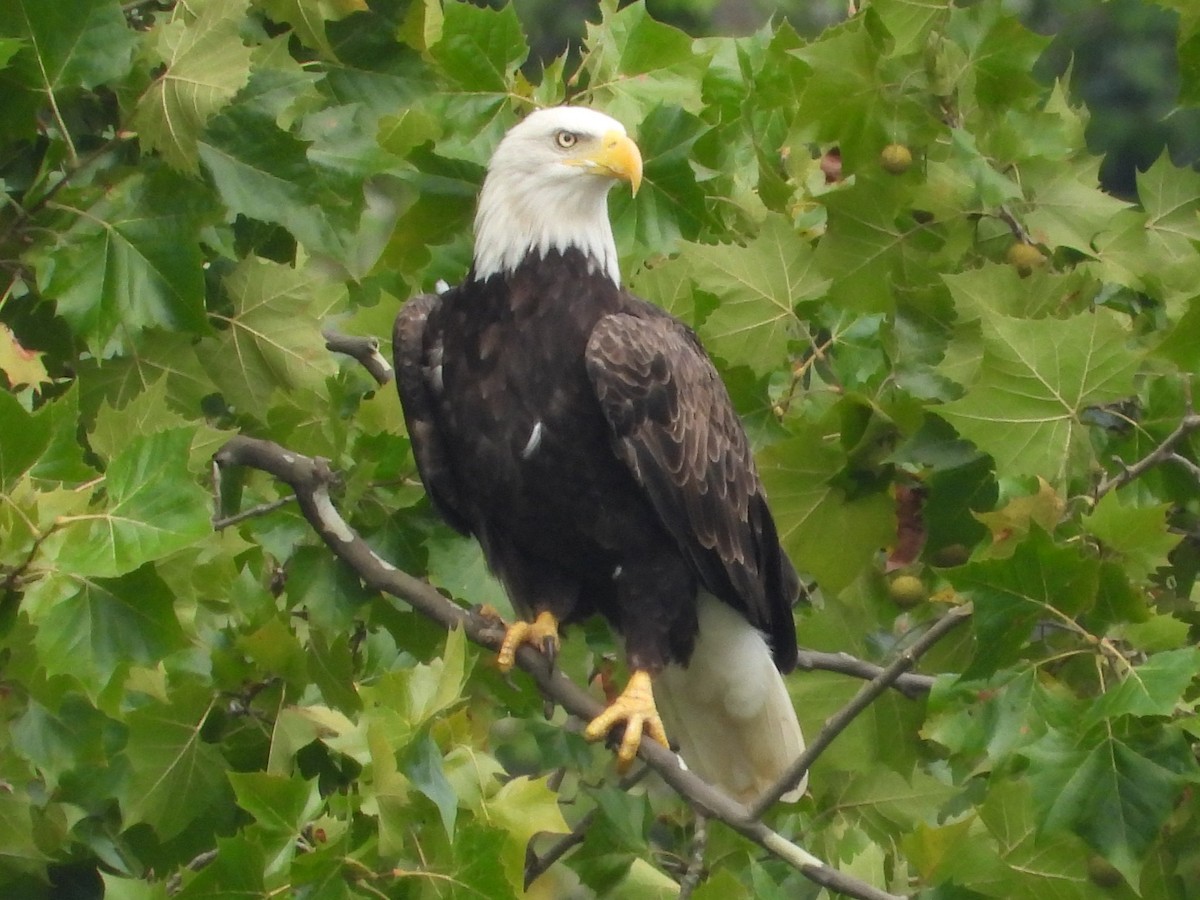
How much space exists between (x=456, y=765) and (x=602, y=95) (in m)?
1.49

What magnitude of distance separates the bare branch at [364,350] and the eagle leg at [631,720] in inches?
31.4

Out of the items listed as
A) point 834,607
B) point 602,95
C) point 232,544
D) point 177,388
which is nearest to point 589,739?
point 834,607

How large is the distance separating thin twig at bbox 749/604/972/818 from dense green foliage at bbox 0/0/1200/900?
0.07 meters

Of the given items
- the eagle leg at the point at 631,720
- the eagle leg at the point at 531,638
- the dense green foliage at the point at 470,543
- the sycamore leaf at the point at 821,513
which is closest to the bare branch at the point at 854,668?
the dense green foliage at the point at 470,543

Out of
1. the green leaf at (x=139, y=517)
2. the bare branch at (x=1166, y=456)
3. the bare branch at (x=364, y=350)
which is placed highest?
the green leaf at (x=139, y=517)

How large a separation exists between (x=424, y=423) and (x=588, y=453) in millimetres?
340

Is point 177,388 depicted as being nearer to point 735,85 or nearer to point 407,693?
point 407,693

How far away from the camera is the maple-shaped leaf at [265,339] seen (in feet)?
10.0

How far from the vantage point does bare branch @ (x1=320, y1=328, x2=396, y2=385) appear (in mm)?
3570

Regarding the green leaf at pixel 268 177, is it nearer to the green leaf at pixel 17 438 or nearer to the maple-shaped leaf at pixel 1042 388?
the green leaf at pixel 17 438

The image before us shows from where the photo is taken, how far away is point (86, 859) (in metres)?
3.18

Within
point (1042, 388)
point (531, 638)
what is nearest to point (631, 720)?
point (531, 638)

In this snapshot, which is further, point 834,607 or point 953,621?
point 834,607

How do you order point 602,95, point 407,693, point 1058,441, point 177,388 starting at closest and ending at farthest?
point 407,693 → point 1058,441 → point 177,388 → point 602,95
